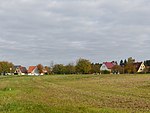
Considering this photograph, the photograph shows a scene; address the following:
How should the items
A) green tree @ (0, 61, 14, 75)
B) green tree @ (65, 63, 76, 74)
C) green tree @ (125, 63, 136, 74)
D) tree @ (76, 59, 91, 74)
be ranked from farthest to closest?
green tree @ (0, 61, 14, 75) → green tree @ (65, 63, 76, 74) → tree @ (76, 59, 91, 74) → green tree @ (125, 63, 136, 74)

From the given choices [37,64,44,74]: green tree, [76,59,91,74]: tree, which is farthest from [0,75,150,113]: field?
[37,64,44,74]: green tree

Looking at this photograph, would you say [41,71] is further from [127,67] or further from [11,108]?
[11,108]

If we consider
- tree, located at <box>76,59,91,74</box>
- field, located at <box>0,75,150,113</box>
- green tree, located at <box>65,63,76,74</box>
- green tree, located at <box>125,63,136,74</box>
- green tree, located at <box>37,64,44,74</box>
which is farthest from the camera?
green tree, located at <box>37,64,44,74</box>

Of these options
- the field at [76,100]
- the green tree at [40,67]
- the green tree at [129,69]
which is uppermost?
the green tree at [40,67]

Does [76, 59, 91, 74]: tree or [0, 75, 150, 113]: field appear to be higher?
[76, 59, 91, 74]: tree

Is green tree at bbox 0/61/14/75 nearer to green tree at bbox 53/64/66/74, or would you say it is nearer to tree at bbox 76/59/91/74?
green tree at bbox 53/64/66/74

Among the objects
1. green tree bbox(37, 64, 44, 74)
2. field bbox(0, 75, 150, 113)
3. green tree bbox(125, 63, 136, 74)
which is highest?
green tree bbox(37, 64, 44, 74)

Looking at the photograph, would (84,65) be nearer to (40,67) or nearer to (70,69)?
(70,69)

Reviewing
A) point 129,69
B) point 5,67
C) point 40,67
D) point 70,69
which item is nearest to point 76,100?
point 129,69

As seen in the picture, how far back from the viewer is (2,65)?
168 meters

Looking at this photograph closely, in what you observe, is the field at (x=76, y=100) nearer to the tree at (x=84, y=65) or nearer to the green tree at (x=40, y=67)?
the tree at (x=84, y=65)

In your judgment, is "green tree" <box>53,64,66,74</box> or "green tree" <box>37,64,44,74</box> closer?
"green tree" <box>53,64,66,74</box>

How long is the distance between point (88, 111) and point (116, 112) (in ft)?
4.90

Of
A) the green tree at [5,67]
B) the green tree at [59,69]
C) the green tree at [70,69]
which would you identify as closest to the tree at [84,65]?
the green tree at [70,69]
